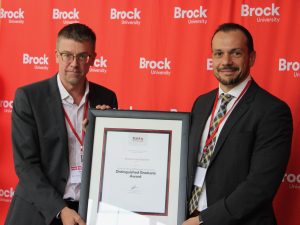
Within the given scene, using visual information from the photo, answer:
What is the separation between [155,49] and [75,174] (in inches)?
69.8

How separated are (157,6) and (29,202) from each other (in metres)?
2.16

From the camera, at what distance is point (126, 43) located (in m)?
3.89

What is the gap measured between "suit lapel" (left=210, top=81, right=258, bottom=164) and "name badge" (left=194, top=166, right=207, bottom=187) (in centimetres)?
9

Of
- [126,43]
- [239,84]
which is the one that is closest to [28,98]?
[239,84]

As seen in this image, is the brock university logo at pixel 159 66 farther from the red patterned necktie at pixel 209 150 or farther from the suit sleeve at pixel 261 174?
the suit sleeve at pixel 261 174

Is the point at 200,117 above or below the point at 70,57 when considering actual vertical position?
below

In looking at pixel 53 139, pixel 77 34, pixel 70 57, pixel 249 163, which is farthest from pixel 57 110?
pixel 249 163

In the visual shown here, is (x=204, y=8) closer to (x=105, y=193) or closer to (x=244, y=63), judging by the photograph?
(x=244, y=63)

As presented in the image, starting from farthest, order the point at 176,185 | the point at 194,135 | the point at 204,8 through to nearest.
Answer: the point at 204,8 < the point at 194,135 < the point at 176,185

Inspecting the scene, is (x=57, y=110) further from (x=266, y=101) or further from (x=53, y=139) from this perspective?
(x=266, y=101)

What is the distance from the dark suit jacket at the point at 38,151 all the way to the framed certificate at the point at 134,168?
0.50 ft

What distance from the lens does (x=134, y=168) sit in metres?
2.28

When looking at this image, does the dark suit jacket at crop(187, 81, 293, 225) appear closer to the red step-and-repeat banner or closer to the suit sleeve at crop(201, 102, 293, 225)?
the suit sleeve at crop(201, 102, 293, 225)

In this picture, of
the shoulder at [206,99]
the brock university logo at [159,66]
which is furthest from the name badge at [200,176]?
the brock university logo at [159,66]
